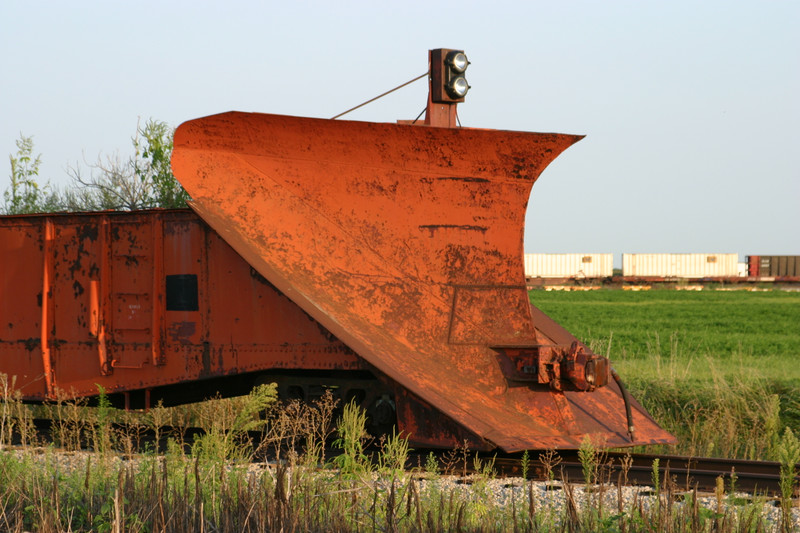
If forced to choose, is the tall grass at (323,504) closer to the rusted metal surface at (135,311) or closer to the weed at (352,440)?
the weed at (352,440)

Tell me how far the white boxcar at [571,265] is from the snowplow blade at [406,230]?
70.7 m

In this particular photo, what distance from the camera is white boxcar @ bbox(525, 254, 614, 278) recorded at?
7756 cm

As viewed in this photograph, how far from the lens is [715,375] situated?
9.84m

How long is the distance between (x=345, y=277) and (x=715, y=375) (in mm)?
5288

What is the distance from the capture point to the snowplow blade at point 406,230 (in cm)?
650

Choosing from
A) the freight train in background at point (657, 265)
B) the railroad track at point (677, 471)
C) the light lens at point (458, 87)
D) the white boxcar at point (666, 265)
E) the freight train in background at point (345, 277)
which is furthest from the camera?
the white boxcar at point (666, 265)

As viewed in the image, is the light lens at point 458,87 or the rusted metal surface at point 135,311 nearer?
the rusted metal surface at point 135,311

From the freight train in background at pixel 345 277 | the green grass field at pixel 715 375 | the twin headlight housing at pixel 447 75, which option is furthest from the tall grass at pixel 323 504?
the twin headlight housing at pixel 447 75

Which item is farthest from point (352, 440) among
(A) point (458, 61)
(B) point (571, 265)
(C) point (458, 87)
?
(B) point (571, 265)

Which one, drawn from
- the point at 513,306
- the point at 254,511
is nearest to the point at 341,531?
the point at 254,511

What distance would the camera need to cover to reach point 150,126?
1379 cm

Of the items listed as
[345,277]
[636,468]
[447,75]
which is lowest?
[636,468]

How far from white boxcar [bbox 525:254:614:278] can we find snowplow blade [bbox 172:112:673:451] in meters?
70.7

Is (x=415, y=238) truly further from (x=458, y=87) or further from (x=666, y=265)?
(x=666, y=265)
